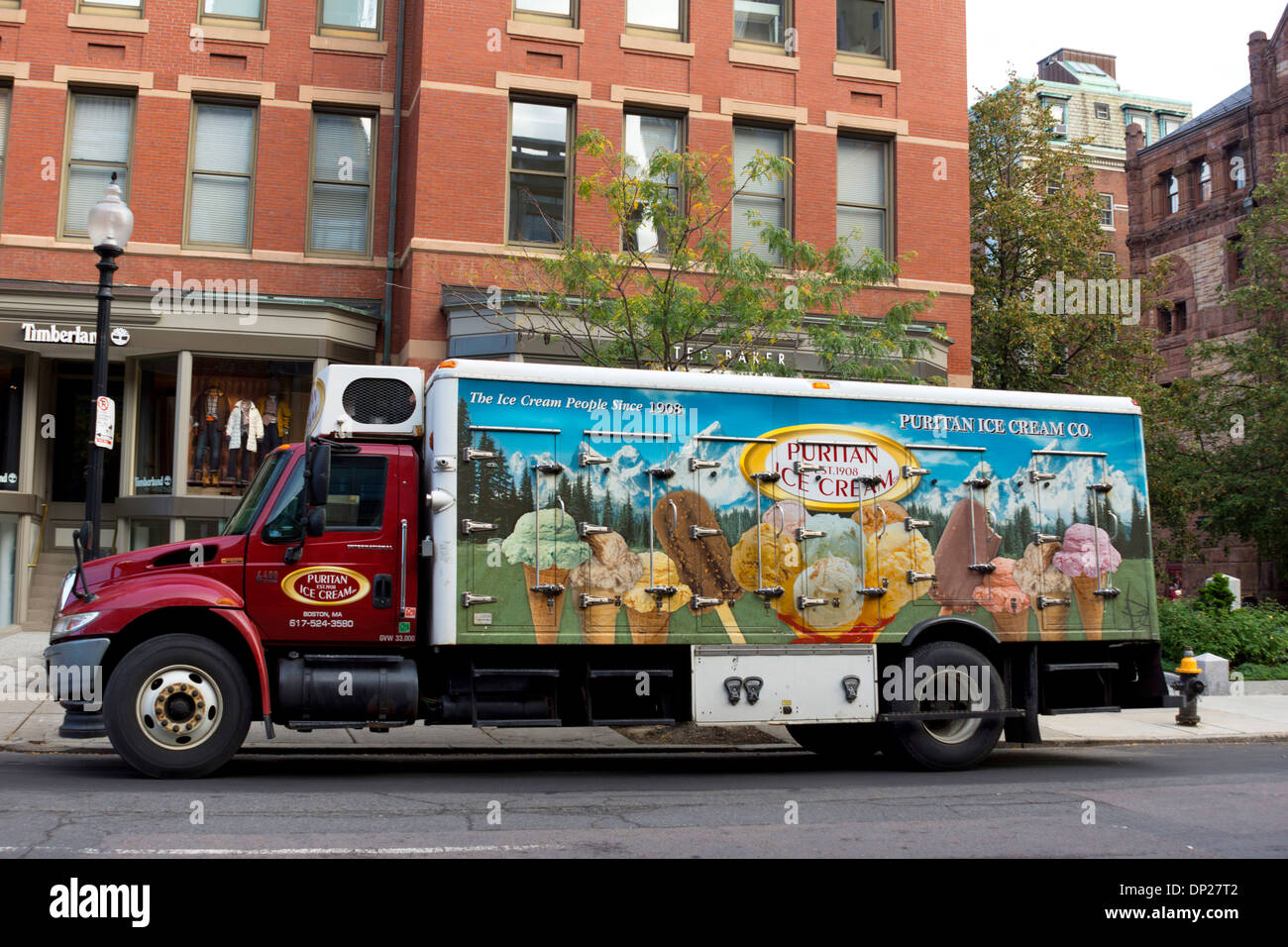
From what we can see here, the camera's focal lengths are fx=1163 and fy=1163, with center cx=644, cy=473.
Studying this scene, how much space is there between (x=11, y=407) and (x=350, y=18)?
8.24 metres

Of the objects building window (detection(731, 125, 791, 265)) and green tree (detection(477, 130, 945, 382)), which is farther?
building window (detection(731, 125, 791, 265))

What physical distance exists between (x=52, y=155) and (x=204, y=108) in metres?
2.38

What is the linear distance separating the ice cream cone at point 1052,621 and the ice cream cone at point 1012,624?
139 mm

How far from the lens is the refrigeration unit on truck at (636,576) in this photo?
29.0 feet

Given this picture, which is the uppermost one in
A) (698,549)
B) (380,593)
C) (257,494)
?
(257,494)

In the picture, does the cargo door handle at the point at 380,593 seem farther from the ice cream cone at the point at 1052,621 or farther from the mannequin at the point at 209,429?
the mannequin at the point at 209,429

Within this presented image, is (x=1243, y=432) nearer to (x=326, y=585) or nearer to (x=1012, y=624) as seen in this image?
(x=1012, y=624)

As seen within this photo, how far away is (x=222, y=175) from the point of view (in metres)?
18.5

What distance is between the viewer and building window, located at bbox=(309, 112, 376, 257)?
18.8 meters

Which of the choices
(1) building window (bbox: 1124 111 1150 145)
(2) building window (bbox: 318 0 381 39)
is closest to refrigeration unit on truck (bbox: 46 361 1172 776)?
(2) building window (bbox: 318 0 381 39)

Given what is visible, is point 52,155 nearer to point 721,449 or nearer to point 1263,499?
point 721,449

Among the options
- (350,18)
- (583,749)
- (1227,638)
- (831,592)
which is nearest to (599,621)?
(831,592)

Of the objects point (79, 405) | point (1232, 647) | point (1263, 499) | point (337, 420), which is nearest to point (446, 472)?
point (337, 420)

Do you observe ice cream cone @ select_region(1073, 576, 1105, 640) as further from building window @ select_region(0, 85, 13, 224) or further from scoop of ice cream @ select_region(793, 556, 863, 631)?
building window @ select_region(0, 85, 13, 224)
